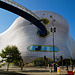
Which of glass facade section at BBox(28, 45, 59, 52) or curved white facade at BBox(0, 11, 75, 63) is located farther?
glass facade section at BBox(28, 45, 59, 52)

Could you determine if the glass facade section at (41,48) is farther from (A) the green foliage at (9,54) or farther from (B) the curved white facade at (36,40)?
(A) the green foliage at (9,54)

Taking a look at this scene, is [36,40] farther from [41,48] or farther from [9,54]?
[9,54]

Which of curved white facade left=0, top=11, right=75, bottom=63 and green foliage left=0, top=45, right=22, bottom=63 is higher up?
curved white facade left=0, top=11, right=75, bottom=63

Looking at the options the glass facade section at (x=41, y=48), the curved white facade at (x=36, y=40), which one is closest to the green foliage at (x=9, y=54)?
the curved white facade at (x=36, y=40)

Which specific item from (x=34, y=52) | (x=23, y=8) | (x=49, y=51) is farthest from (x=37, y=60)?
(x=23, y=8)

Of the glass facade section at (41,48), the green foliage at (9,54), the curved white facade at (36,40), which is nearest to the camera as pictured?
the green foliage at (9,54)

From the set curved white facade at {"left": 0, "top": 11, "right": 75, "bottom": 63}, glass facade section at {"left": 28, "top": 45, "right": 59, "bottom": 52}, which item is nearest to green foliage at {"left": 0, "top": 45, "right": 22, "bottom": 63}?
curved white facade at {"left": 0, "top": 11, "right": 75, "bottom": 63}

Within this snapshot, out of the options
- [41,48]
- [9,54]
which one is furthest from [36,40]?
[9,54]

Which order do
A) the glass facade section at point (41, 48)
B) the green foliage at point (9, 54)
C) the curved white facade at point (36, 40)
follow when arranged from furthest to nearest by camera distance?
1. the glass facade section at point (41, 48)
2. the curved white facade at point (36, 40)
3. the green foliage at point (9, 54)

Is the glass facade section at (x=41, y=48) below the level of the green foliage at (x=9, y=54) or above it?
above

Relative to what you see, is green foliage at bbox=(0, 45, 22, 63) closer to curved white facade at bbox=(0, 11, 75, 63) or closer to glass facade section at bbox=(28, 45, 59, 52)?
curved white facade at bbox=(0, 11, 75, 63)

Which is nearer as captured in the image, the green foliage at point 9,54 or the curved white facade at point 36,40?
the green foliage at point 9,54

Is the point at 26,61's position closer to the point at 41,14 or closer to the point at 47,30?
the point at 47,30

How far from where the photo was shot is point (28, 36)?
160 feet
